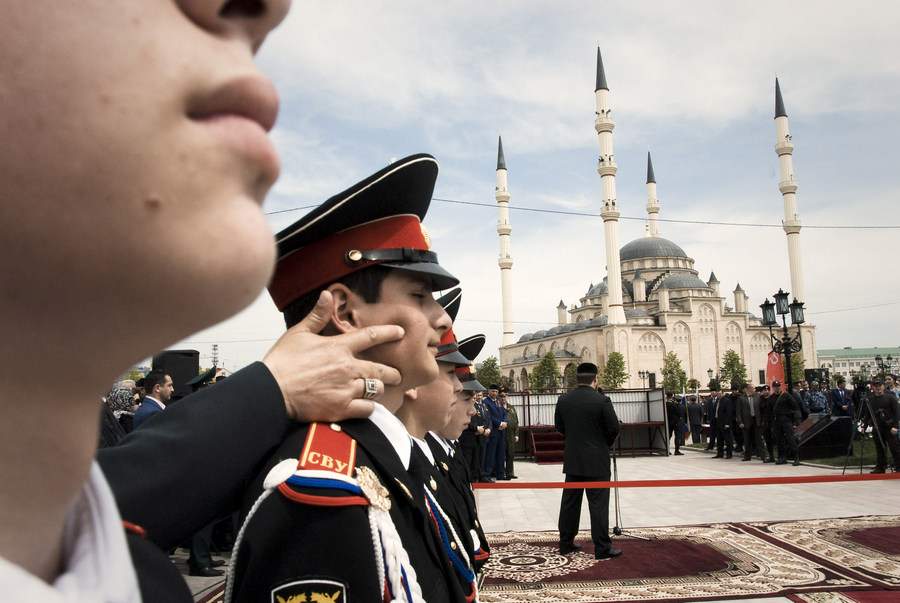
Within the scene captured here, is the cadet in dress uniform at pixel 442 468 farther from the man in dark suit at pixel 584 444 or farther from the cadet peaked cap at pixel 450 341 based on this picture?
the man in dark suit at pixel 584 444

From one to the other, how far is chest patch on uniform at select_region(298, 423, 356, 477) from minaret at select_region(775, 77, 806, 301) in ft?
191

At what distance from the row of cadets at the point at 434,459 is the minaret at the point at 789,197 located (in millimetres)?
55777

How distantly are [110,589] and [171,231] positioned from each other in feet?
0.93

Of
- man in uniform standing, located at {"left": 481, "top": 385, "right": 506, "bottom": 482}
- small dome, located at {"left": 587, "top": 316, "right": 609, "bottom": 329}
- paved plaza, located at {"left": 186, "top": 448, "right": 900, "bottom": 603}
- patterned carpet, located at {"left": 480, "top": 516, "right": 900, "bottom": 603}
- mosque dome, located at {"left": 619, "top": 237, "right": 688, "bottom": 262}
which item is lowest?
paved plaza, located at {"left": 186, "top": 448, "right": 900, "bottom": 603}

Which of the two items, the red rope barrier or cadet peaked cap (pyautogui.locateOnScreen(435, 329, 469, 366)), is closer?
cadet peaked cap (pyautogui.locateOnScreen(435, 329, 469, 366))

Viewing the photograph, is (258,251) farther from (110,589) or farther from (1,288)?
(110,589)

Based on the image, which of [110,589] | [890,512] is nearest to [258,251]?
[110,589]

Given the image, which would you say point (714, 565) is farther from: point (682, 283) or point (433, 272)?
point (682, 283)

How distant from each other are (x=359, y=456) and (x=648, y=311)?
73.7 metres

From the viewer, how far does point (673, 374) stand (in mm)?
60625

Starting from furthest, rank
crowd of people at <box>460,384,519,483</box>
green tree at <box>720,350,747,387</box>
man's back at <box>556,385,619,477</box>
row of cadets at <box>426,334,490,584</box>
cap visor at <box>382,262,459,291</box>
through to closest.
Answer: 1. green tree at <box>720,350,747,387</box>
2. crowd of people at <box>460,384,519,483</box>
3. man's back at <box>556,385,619,477</box>
4. row of cadets at <box>426,334,490,584</box>
5. cap visor at <box>382,262,459,291</box>

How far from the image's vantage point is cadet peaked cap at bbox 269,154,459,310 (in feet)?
5.84

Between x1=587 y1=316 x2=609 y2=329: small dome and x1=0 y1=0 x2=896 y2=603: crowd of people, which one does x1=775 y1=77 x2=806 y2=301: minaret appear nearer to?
x1=587 y1=316 x2=609 y2=329: small dome

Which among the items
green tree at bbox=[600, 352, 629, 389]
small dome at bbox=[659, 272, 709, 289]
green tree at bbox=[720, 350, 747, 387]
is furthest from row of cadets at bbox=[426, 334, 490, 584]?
small dome at bbox=[659, 272, 709, 289]
